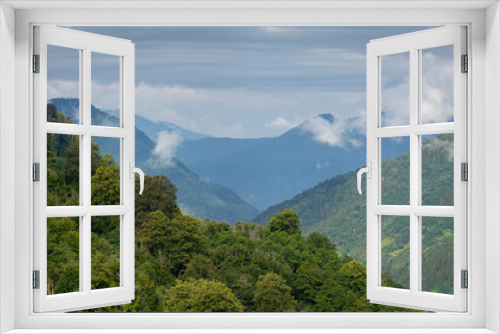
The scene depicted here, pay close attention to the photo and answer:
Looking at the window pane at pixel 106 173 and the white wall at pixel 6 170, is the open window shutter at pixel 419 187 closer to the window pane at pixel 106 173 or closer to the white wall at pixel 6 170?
the window pane at pixel 106 173

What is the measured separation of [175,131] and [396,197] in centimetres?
583

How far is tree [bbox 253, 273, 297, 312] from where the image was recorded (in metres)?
8.04

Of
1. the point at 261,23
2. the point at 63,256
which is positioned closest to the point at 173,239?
the point at 63,256

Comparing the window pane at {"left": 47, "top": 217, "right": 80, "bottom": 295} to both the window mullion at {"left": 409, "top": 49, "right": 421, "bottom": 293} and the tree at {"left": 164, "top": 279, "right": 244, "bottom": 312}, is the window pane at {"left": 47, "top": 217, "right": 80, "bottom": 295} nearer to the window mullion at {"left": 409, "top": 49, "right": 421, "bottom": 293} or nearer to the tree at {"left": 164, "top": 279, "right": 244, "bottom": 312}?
the window mullion at {"left": 409, "top": 49, "right": 421, "bottom": 293}

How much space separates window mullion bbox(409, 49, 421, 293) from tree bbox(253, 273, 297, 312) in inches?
227

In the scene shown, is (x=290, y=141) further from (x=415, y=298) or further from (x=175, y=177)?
(x=415, y=298)

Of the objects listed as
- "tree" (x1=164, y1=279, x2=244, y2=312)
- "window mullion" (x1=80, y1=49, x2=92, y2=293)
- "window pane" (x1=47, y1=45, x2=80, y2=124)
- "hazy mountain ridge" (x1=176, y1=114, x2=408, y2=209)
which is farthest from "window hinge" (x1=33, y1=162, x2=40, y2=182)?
"hazy mountain ridge" (x1=176, y1=114, x2=408, y2=209)

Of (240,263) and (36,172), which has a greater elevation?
(36,172)

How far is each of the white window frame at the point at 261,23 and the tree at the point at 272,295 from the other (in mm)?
5922

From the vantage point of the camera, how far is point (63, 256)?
13.5ft

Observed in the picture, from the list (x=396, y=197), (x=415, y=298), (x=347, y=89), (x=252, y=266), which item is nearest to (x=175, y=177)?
(x=252, y=266)

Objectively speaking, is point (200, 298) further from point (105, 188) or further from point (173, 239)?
point (105, 188)

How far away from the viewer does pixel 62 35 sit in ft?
8.22

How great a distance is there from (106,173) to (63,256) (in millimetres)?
842
